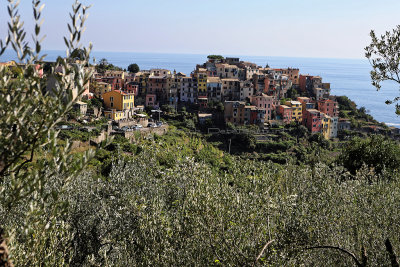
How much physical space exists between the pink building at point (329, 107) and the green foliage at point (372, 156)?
34611 millimetres

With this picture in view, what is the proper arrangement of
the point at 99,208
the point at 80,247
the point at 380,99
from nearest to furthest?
the point at 80,247 < the point at 99,208 < the point at 380,99

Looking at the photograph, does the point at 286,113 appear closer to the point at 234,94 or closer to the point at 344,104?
the point at 234,94

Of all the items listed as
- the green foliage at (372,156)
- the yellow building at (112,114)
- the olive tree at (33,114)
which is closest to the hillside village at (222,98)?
the yellow building at (112,114)

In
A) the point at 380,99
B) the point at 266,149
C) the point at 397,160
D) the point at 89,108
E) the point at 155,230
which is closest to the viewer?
the point at 155,230

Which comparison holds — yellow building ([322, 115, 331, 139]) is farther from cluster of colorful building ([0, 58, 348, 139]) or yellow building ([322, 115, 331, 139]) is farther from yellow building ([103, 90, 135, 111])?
yellow building ([103, 90, 135, 111])

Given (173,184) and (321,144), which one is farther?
(321,144)

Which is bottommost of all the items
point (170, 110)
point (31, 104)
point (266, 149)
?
point (266, 149)

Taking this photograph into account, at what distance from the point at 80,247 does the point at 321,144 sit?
47053 mm

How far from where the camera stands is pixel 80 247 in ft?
31.3

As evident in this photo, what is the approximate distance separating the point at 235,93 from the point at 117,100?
73.0ft

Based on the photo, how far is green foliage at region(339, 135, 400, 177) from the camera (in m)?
24.3

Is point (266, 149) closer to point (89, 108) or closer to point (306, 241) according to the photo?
point (89, 108)

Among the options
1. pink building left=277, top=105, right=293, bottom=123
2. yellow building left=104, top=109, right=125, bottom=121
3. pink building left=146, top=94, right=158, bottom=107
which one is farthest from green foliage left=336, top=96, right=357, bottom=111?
yellow building left=104, top=109, right=125, bottom=121

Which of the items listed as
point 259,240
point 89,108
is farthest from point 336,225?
point 89,108
